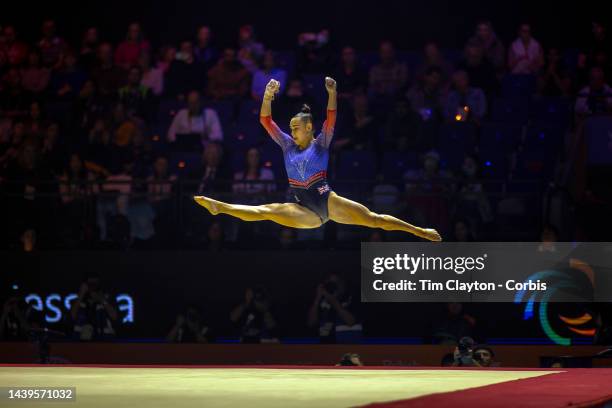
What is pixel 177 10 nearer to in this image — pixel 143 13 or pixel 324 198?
pixel 143 13

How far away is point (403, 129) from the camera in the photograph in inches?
561

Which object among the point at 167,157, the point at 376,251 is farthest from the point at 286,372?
the point at 167,157

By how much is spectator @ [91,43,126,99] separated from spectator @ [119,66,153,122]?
209mm

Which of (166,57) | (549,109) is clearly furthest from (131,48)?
(549,109)

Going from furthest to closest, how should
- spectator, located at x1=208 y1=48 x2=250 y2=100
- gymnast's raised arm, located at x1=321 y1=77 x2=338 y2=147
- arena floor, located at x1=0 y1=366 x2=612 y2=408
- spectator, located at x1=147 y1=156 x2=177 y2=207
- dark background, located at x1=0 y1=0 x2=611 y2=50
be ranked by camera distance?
dark background, located at x1=0 y1=0 x2=611 y2=50 < spectator, located at x1=208 y1=48 x2=250 y2=100 < spectator, located at x1=147 y1=156 x2=177 y2=207 < gymnast's raised arm, located at x1=321 y1=77 x2=338 y2=147 < arena floor, located at x1=0 y1=366 x2=612 y2=408

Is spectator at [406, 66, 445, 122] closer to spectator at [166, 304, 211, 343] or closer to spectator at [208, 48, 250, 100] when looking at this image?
spectator at [208, 48, 250, 100]

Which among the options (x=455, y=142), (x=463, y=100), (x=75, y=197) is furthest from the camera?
(x=463, y=100)

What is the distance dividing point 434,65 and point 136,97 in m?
4.47

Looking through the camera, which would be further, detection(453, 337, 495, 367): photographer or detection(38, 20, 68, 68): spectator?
detection(38, 20, 68, 68): spectator

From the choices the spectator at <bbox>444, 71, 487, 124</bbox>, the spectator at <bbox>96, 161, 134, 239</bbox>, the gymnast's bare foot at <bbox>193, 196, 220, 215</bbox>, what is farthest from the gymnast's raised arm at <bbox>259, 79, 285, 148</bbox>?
the spectator at <bbox>444, 71, 487, 124</bbox>

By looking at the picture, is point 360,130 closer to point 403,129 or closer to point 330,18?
point 403,129

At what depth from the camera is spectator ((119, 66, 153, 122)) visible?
15.4 metres

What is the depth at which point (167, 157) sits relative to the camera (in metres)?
14.4

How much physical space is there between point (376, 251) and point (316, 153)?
11.5 ft
